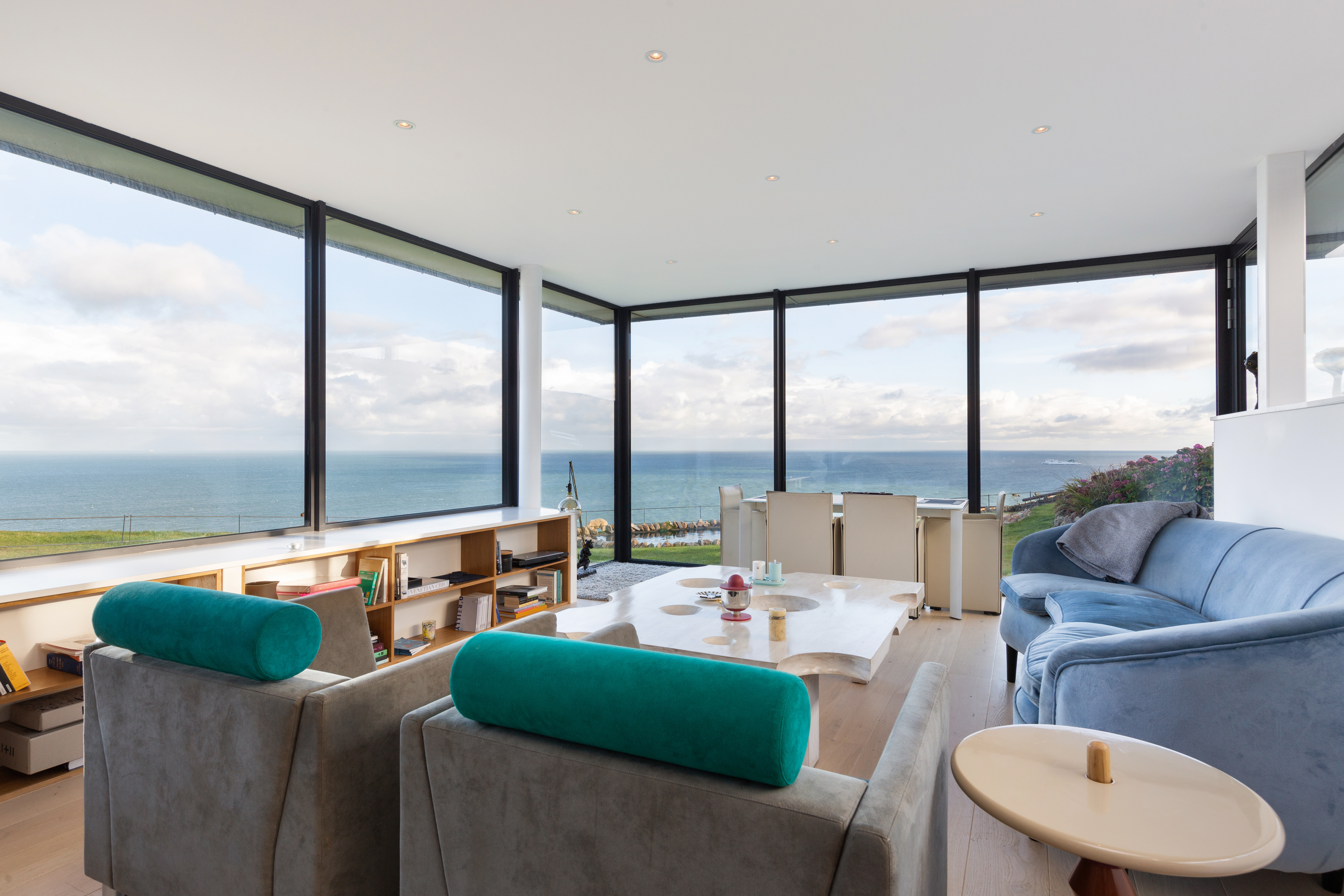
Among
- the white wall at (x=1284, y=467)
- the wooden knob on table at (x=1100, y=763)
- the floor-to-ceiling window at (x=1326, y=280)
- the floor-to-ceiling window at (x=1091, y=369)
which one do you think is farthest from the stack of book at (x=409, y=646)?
the floor-to-ceiling window at (x=1326, y=280)

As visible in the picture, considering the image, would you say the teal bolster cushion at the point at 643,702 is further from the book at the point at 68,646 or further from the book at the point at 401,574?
the book at the point at 401,574

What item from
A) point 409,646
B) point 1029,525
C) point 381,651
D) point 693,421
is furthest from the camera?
point 693,421

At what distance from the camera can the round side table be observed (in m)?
1.05

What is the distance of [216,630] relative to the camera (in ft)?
4.92

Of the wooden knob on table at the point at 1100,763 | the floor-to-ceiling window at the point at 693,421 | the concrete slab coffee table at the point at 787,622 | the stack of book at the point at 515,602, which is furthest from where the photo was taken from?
the floor-to-ceiling window at the point at 693,421

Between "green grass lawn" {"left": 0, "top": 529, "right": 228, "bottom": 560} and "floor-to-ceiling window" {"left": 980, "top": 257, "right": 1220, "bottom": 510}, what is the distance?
542cm

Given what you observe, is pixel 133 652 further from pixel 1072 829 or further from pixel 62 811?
pixel 1072 829

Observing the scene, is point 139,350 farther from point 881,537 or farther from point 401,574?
point 881,537

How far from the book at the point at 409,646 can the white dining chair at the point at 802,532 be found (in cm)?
253

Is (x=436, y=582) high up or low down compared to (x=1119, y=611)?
down

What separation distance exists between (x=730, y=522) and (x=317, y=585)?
3.54 metres

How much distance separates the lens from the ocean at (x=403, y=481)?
305cm

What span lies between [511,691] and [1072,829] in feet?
3.05

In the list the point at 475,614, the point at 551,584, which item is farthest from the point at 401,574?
the point at 551,584
